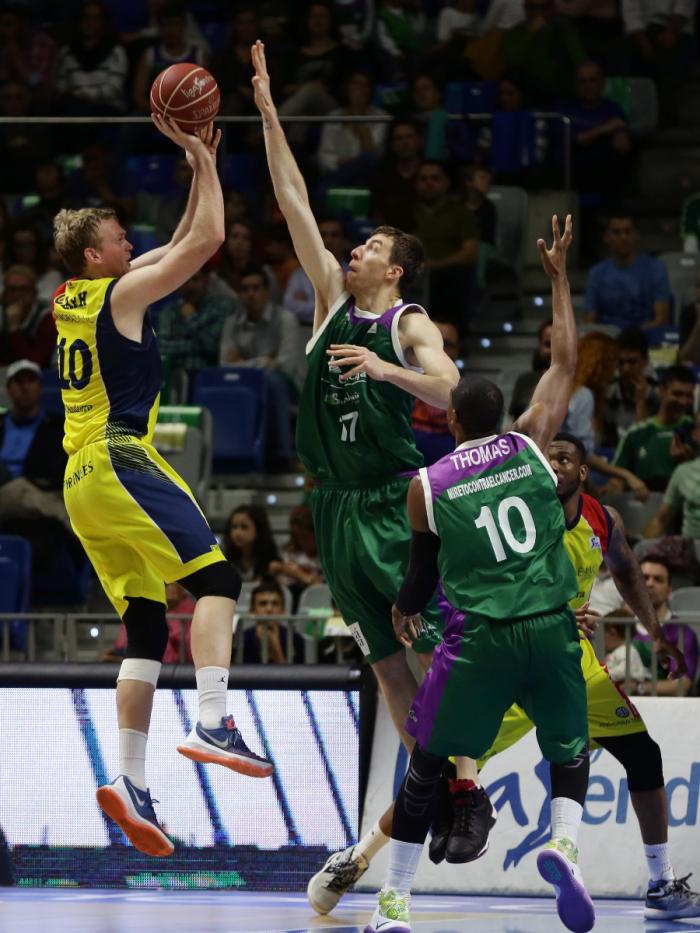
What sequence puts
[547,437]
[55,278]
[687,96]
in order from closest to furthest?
[547,437] → [55,278] → [687,96]

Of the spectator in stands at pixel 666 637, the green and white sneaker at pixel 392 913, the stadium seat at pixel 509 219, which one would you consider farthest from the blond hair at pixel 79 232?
the stadium seat at pixel 509 219

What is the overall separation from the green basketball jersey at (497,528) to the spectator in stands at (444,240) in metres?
7.52

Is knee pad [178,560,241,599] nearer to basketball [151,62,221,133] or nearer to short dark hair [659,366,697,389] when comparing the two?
basketball [151,62,221,133]

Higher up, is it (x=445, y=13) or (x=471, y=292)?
(x=445, y=13)

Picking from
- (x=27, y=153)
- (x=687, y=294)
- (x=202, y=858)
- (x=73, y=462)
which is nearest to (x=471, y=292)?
(x=687, y=294)

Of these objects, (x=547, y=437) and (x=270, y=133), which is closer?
(x=547, y=437)

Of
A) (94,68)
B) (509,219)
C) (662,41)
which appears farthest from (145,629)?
(94,68)

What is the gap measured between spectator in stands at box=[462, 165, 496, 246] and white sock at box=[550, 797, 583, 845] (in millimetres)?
8117

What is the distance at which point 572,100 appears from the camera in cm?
1562

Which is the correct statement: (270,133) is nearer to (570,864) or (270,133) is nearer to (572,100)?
(570,864)

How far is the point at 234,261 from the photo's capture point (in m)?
14.8

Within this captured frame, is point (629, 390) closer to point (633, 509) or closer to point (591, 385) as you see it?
point (591, 385)

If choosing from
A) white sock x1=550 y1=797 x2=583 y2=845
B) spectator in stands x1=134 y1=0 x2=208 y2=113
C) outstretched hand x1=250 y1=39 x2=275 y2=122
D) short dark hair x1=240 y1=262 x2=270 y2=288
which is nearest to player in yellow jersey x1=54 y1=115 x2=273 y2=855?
outstretched hand x1=250 y1=39 x2=275 y2=122

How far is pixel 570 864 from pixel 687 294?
8392 mm
